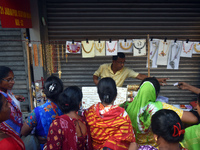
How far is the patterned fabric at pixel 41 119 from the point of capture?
74.5 inches

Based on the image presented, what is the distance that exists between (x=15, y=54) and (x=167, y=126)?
4.46m

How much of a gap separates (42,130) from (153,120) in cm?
138

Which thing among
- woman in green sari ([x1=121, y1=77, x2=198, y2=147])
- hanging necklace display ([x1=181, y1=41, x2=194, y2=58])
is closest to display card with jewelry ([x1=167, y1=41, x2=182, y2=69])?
hanging necklace display ([x1=181, y1=41, x2=194, y2=58])

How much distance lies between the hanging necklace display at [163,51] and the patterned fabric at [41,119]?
2.79m

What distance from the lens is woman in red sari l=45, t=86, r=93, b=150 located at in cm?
153

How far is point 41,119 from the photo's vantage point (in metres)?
1.90

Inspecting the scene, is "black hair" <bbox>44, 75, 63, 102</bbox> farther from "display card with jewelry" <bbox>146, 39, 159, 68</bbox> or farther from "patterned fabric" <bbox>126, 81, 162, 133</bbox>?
"display card with jewelry" <bbox>146, 39, 159, 68</bbox>

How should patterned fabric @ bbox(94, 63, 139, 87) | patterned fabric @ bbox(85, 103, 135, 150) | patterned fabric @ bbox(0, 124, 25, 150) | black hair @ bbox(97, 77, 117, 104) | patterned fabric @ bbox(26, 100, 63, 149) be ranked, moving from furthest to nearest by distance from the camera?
1. patterned fabric @ bbox(94, 63, 139, 87)
2. patterned fabric @ bbox(26, 100, 63, 149)
3. black hair @ bbox(97, 77, 117, 104)
4. patterned fabric @ bbox(85, 103, 135, 150)
5. patterned fabric @ bbox(0, 124, 25, 150)

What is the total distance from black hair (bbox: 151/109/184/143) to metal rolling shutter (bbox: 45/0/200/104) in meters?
3.34

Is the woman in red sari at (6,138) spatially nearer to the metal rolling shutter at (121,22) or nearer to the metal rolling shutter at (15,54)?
the metal rolling shutter at (121,22)

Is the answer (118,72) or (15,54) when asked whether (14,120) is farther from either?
(15,54)

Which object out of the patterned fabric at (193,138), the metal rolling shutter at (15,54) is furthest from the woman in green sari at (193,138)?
the metal rolling shutter at (15,54)

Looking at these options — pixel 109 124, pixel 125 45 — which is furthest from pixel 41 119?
pixel 125 45

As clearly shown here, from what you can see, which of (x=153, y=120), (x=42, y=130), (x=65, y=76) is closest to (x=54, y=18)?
(x=65, y=76)
